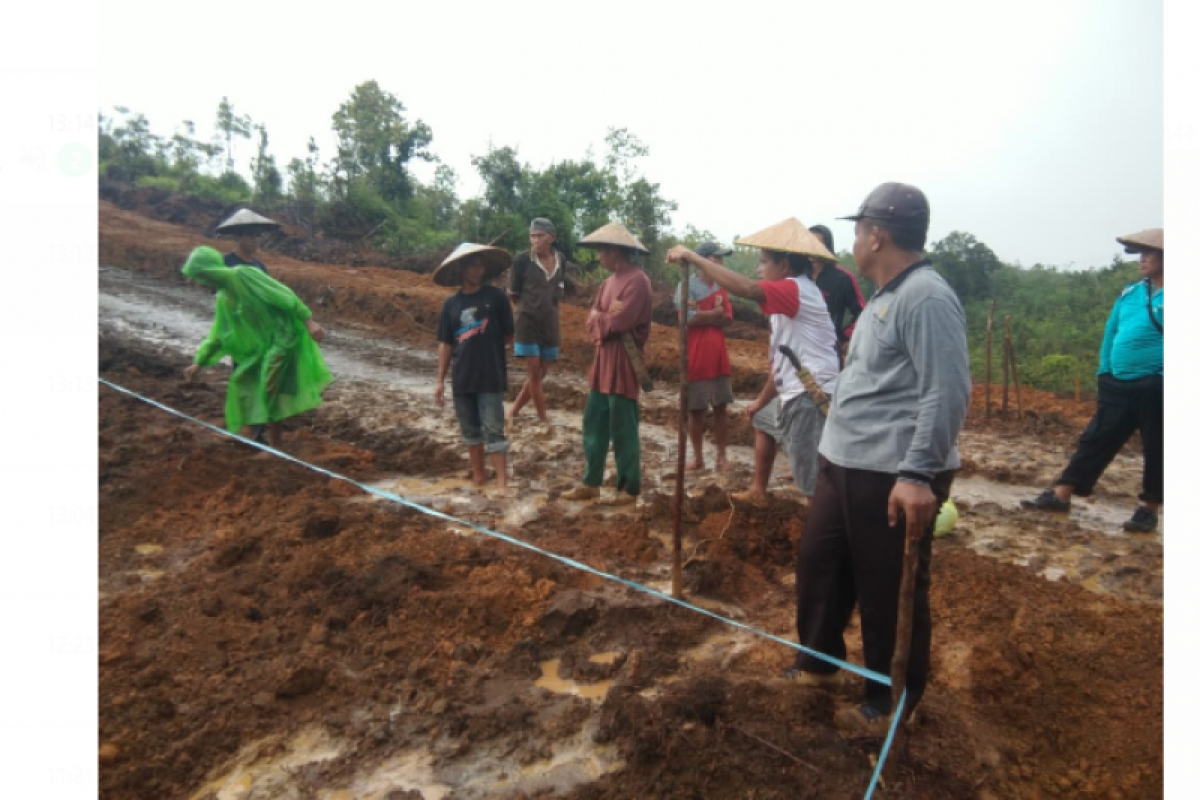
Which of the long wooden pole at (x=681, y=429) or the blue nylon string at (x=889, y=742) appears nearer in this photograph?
the blue nylon string at (x=889, y=742)

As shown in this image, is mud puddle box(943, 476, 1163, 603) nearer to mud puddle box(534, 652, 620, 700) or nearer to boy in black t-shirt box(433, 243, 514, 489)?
mud puddle box(534, 652, 620, 700)

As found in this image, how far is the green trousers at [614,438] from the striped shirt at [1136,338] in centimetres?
301

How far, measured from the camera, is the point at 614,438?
15.8ft

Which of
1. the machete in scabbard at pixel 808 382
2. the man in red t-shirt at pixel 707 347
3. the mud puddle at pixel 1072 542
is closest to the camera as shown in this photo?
the machete in scabbard at pixel 808 382

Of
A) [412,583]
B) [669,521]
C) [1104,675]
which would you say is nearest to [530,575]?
[412,583]

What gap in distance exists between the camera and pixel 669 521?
4.54m

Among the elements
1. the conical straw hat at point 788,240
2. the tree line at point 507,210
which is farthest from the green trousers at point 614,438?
the tree line at point 507,210

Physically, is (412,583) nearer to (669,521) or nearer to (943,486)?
(669,521)

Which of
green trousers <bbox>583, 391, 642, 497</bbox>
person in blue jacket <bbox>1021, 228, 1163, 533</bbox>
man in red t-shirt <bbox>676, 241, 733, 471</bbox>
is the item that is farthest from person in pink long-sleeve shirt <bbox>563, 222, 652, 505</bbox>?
person in blue jacket <bbox>1021, 228, 1163, 533</bbox>

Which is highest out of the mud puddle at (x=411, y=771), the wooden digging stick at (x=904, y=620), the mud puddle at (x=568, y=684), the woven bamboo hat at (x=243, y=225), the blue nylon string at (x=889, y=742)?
the woven bamboo hat at (x=243, y=225)

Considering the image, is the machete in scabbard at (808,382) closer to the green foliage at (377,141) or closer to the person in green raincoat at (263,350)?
the person in green raincoat at (263,350)

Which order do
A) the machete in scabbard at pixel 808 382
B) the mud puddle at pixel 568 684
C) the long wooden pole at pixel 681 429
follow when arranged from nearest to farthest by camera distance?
the mud puddle at pixel 568 684 < the long wooden pole at pixel 681 429 < the machete in scabbard at pixel 808 382

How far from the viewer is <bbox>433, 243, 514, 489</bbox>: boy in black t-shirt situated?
16.1ft

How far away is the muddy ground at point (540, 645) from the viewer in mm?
2371
